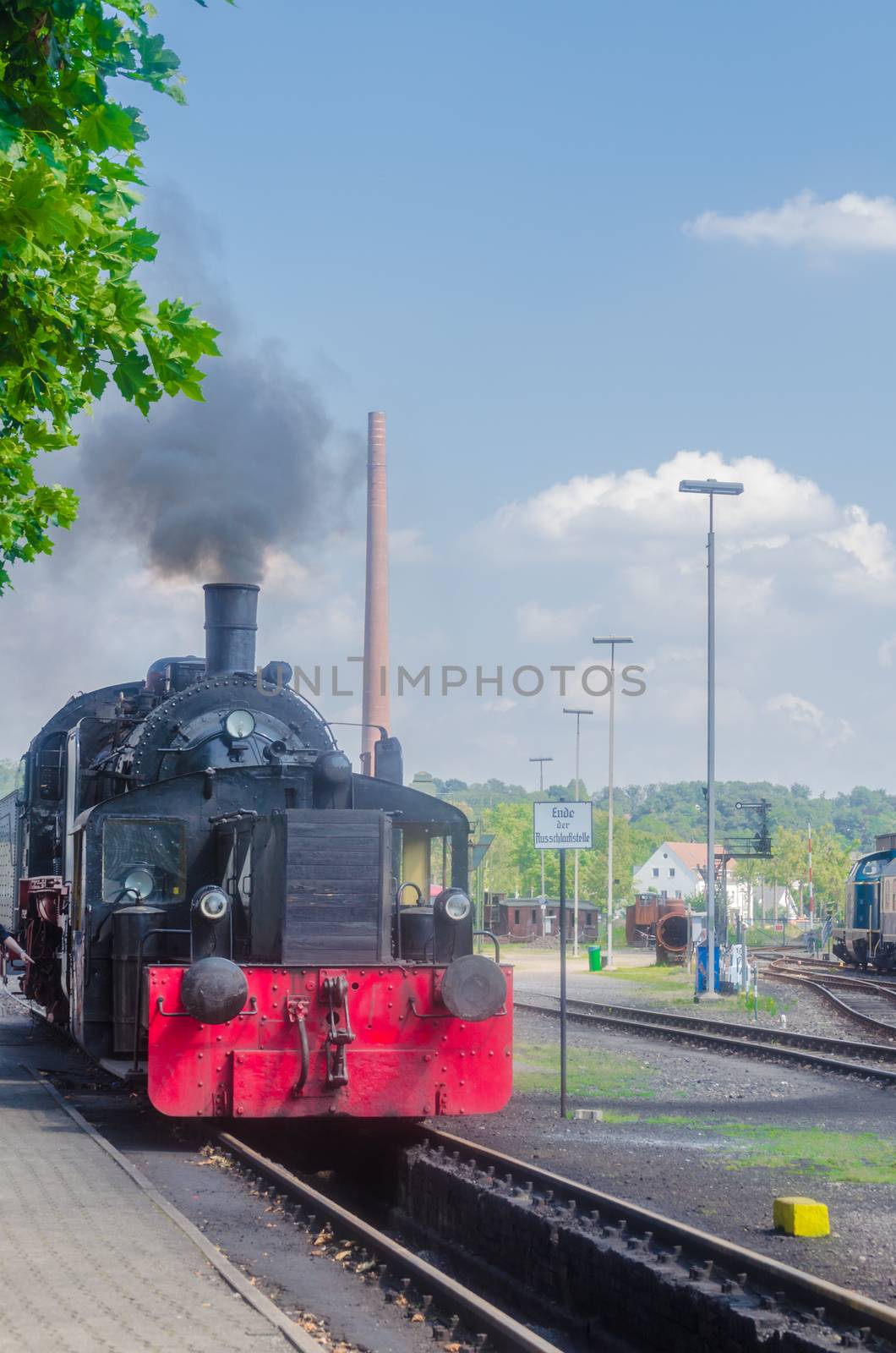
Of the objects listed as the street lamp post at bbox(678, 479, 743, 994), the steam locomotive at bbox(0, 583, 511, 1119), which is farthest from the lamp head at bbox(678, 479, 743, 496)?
the steam locomotive at bbox(0, 583, 511, 1119)

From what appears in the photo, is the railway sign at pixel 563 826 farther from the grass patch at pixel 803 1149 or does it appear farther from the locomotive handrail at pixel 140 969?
the locomotive handrail at pixel 140 969

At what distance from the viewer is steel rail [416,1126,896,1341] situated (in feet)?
22.8

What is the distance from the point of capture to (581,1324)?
8.66 metres

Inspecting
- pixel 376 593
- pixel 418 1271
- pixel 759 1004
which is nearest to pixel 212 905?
pixel 418 1271

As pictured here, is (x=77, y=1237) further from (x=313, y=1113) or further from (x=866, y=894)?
(x=866, y=894)

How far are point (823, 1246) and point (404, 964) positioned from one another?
410 cm

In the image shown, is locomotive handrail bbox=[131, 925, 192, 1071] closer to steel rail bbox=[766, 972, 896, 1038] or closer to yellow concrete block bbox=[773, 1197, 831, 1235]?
yellow concrete block bbox=[773, 1197, 831, 1235]

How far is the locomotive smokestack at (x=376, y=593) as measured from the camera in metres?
44.1

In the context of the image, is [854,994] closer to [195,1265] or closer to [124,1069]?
[124,1069]

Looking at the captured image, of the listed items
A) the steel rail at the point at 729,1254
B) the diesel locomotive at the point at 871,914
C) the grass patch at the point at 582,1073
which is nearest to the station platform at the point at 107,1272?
the steel rail at the point at 729,1254

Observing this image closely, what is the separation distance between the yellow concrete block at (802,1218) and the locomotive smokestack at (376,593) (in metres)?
35.2

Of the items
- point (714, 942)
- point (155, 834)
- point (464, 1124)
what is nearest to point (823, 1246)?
point (464, 1124)

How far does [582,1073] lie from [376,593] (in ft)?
94.7

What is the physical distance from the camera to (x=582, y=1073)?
55.8 feet
